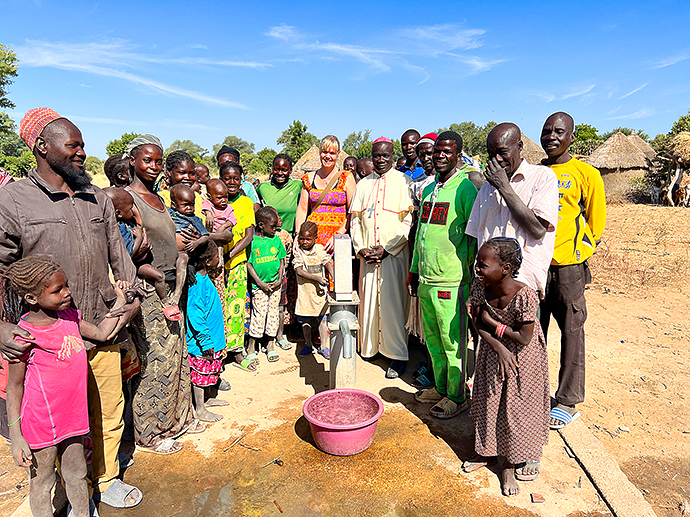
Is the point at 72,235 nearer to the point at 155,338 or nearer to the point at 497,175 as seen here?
the point at 155,338

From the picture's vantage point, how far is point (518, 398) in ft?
8.13

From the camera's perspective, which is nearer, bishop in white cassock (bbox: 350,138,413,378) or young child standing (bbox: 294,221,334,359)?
bishop in white cassock (bbox: 350,138,413,378)

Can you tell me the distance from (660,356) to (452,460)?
10.4 ft

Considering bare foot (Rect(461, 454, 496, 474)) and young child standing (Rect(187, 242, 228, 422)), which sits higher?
young child standing (Rect(187, 242, 228, 422))

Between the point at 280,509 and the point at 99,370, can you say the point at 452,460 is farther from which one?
the point at 99,370

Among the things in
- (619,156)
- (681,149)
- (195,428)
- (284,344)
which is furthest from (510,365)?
(619,156)

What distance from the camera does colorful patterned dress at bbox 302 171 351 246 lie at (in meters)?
4.49

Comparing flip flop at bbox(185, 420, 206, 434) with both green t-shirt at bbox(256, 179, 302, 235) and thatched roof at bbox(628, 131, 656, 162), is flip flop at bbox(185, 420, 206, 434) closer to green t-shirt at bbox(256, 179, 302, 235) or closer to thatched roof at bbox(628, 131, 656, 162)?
green t-shirt at bbox(256, 179, 302, 235)

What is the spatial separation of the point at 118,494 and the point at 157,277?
4.06 ft

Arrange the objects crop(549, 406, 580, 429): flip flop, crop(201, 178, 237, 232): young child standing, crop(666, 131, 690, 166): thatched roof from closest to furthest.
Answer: crop(549, 406, 580, 429): flip flop, crop(201, 178, 237, 232): young child standing, crop(666, 131, 690, 166): thatched roof

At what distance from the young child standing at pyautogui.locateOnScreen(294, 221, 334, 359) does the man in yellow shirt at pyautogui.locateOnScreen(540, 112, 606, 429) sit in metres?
2.01

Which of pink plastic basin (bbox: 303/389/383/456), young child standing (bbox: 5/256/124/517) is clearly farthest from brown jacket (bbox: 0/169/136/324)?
pink plastic basin (bbox: 303/389/383/456)

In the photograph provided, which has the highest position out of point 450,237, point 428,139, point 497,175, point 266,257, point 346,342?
point 428,139

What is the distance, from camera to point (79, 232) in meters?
2.09
